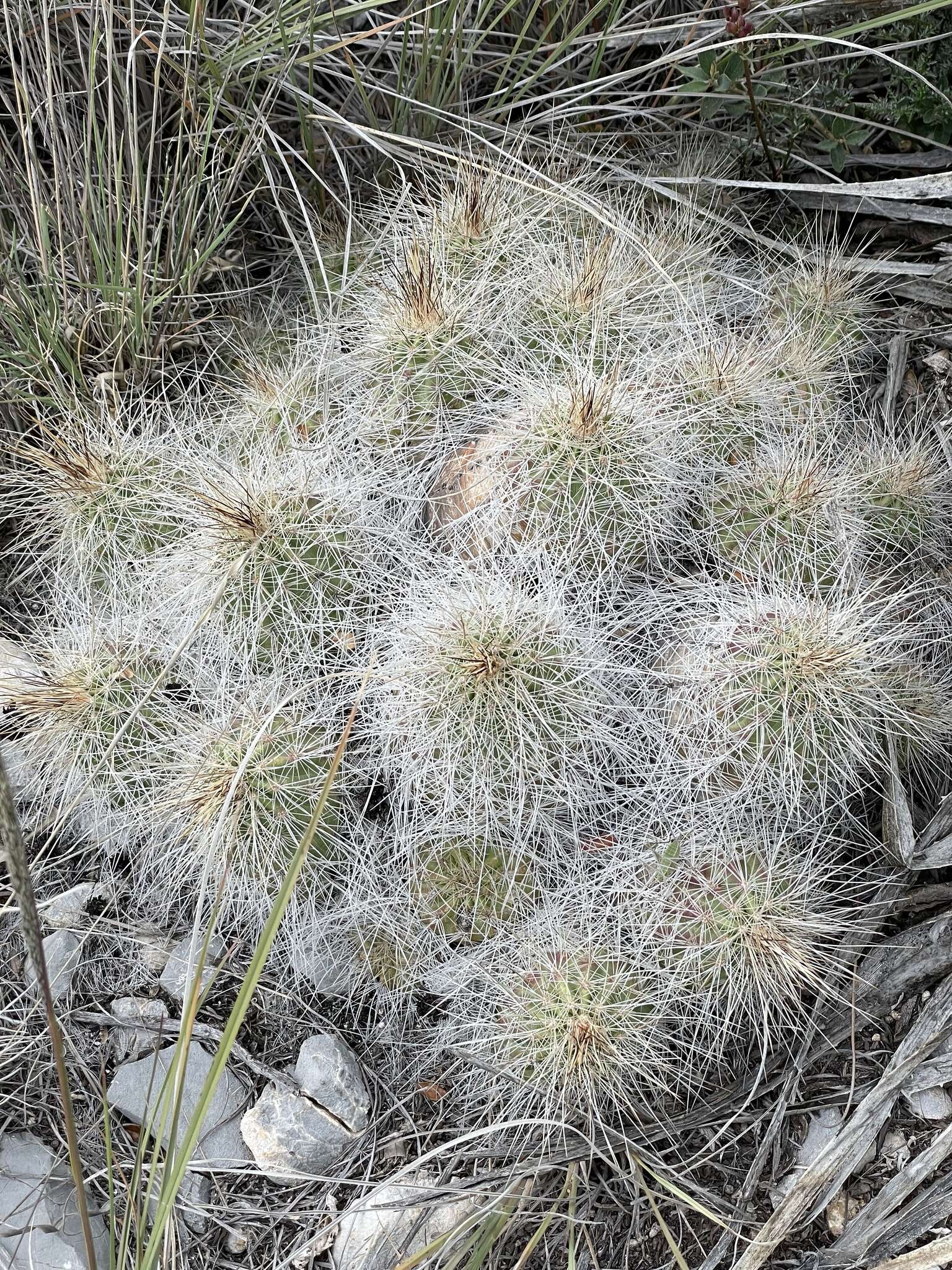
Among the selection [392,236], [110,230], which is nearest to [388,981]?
[392,236]

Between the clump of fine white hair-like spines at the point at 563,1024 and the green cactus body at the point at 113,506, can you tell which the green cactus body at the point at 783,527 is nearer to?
the clump of fine white hair-like spines at the point at 563,1024

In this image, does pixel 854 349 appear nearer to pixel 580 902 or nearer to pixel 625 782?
pixel 625 782

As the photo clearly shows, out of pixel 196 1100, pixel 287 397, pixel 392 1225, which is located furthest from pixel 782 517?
pixel 196 1100

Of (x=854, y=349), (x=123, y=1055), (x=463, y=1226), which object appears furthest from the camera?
(x=854, y=349)

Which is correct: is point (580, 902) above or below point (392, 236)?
below

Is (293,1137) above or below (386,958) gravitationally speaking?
below

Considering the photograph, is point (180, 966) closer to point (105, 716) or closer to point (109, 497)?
point (105, 716)

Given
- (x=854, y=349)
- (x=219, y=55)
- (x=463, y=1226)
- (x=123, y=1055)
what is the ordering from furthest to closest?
1. (x=219, y=55)
2. (x=854, y=349)
3. (x=123, y=1055)
4. (x=463, y=1226)
